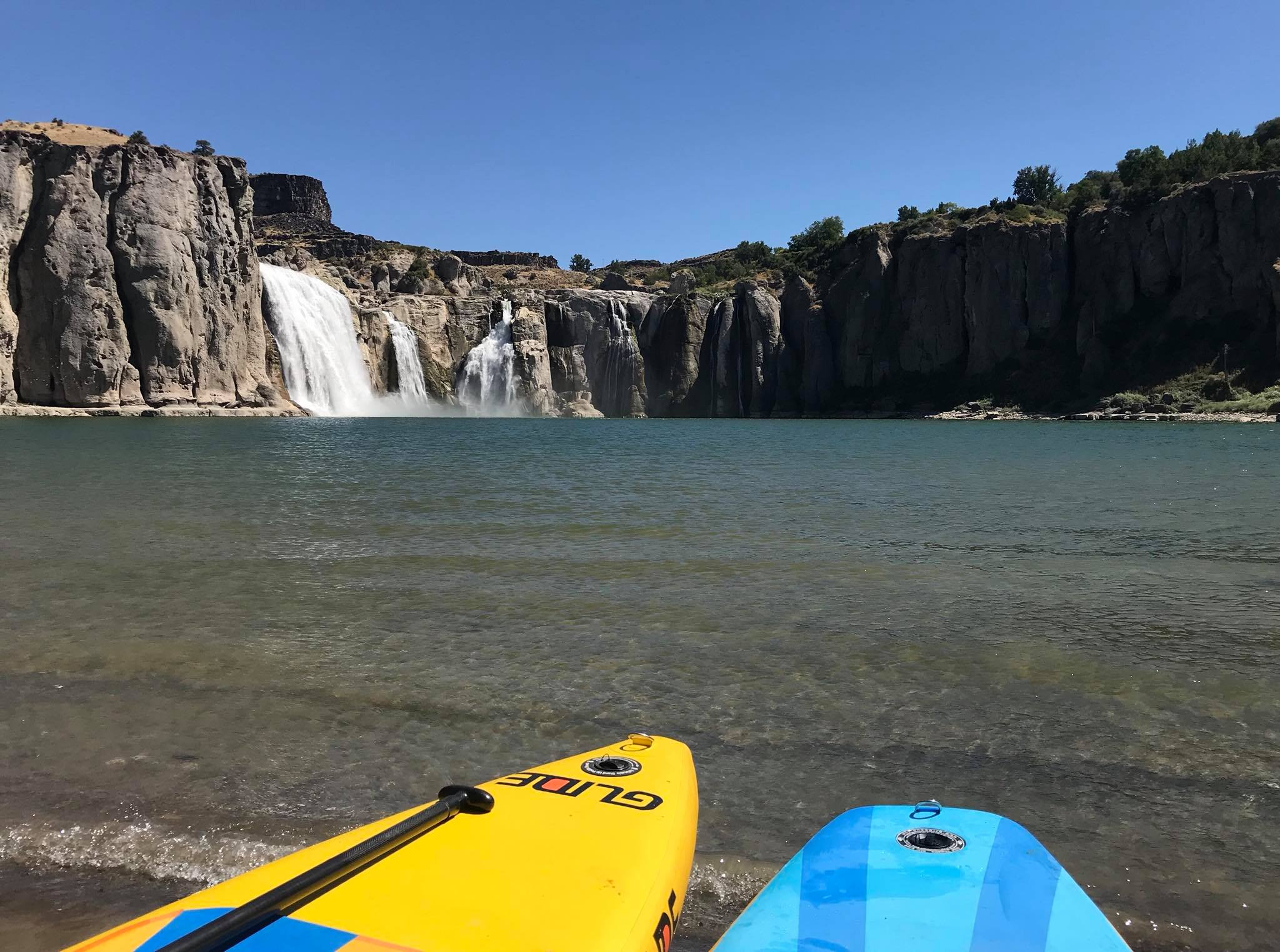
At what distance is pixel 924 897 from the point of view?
112 inches

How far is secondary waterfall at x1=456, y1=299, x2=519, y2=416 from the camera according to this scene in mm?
86125

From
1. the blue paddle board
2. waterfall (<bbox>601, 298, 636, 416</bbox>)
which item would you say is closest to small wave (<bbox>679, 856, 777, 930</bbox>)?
the blue paddle board

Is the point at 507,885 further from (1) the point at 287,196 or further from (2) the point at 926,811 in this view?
(1) the point at 287,196

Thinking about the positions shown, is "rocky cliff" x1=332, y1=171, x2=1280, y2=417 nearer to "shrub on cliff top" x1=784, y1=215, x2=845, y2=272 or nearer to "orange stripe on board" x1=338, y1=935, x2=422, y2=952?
"shrub on cliff top" x1=784, y1=215, x2=845, y2=272

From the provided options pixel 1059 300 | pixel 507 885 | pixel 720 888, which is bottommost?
pixel 720 888

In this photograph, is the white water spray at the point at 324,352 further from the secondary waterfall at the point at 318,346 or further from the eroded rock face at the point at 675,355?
the eroded rock face at the point at 675,355

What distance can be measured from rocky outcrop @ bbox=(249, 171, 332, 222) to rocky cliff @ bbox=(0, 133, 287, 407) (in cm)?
8030

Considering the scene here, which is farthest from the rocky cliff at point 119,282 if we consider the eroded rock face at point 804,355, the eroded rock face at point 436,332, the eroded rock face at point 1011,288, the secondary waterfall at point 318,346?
the eroded rock face at point 1011,288

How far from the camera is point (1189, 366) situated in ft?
236

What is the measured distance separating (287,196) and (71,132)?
7501 cm

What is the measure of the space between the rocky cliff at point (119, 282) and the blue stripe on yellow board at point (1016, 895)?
62141 mm

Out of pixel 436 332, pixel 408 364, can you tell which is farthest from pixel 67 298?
pixel 436 332

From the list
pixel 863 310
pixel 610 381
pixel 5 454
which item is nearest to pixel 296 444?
pixel 5 454

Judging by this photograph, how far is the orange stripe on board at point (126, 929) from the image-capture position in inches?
87.9
